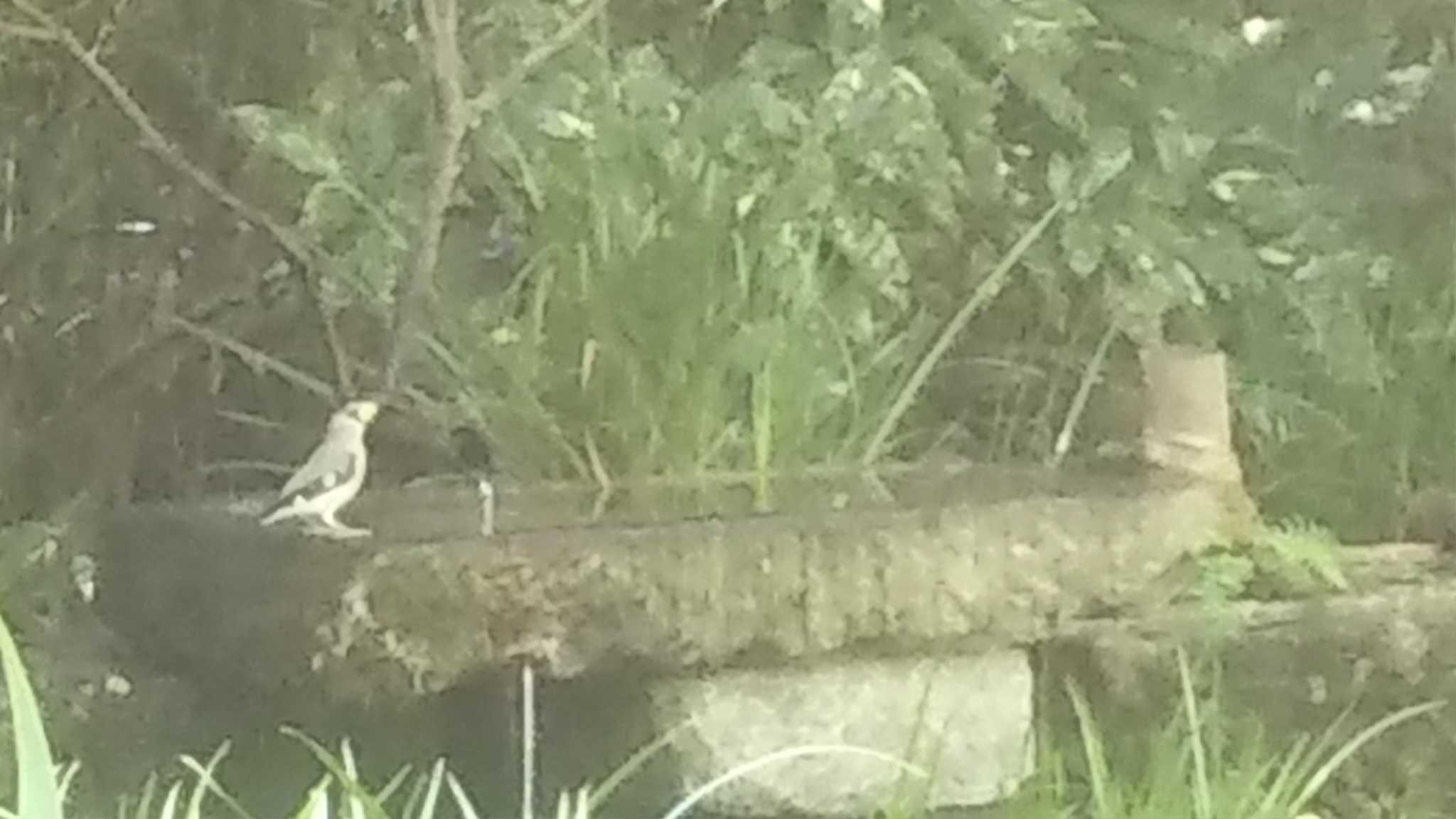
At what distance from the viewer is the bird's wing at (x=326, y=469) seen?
0.87m

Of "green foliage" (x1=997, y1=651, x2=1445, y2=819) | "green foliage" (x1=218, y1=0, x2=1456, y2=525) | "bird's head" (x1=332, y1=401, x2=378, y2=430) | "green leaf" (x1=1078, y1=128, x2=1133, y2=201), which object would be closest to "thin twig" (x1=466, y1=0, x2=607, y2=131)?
"green foliage" (x1=218, y1=0, x2=1456, y2=525)

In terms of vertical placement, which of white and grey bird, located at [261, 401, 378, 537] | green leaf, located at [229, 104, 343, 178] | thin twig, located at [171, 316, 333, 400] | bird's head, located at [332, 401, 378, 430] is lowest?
white and grey bird, located at [261, 401, 378, 537]

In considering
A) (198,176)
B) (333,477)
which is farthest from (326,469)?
(198,176)

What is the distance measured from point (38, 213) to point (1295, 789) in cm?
54

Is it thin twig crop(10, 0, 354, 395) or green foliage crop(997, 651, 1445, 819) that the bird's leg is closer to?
thin twig crop(10, 0, 354, 395)

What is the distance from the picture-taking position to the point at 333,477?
2.87ft

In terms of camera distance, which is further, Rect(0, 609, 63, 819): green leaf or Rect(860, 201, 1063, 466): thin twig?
Rect(860, 201, 1063, 466): thin twig

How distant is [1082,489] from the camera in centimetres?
93

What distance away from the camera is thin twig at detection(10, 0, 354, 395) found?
897mm

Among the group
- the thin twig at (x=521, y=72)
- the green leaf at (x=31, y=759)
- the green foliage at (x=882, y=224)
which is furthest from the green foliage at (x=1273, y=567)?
the green leaf at (x=31, y=759)

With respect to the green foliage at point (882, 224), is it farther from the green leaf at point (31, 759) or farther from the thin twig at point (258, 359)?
the green leaf at point (31, 759)

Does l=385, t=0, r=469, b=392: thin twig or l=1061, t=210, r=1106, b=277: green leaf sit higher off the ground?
l=385, t=0, r=469, b=392: thin twig

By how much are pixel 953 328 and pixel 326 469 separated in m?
0.27

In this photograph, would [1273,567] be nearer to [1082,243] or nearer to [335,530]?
[1082,243]
